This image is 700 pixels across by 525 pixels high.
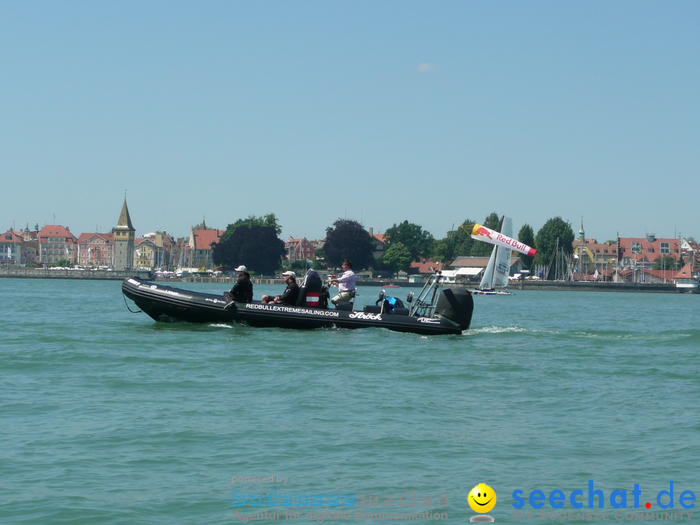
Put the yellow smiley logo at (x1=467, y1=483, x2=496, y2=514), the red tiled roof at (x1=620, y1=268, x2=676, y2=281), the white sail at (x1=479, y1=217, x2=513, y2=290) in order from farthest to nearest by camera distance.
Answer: the red tiled roof at (x1=620, y1=268, x2=676, y2=281) → the white sail at (x1=479, y1=217, x2=513, y2=290) → the yellow smiley logo at (x1=467, y1=483, x2=496, y2=514)

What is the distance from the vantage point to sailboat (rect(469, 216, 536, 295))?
8231 cm

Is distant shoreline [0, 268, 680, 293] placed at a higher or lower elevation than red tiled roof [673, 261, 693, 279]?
lower

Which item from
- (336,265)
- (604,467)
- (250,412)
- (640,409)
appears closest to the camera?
(604,467)

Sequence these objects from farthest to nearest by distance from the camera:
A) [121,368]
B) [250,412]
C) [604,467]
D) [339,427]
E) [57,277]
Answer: [57,277] → [121,368] → [250,412] → [339,427] → [604,467]

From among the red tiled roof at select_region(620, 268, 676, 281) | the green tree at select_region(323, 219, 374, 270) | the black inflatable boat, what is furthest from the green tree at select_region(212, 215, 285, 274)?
the black inflatable boat

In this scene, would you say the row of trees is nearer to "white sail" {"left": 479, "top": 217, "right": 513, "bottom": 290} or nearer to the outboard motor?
"white sail" {"left": 479, "top": 217, "right": 513, "bottom": 290}

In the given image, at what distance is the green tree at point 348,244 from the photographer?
5920 inches

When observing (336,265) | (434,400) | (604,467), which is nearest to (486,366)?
(434,400)

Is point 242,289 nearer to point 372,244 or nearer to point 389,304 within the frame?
point 389,304

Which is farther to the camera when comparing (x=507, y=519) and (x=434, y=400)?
(x=434, y=400)

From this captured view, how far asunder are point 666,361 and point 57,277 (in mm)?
162546

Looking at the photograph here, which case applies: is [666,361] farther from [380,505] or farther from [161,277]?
[161,277]

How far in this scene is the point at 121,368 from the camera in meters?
17.5

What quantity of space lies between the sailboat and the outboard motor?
5850cm
